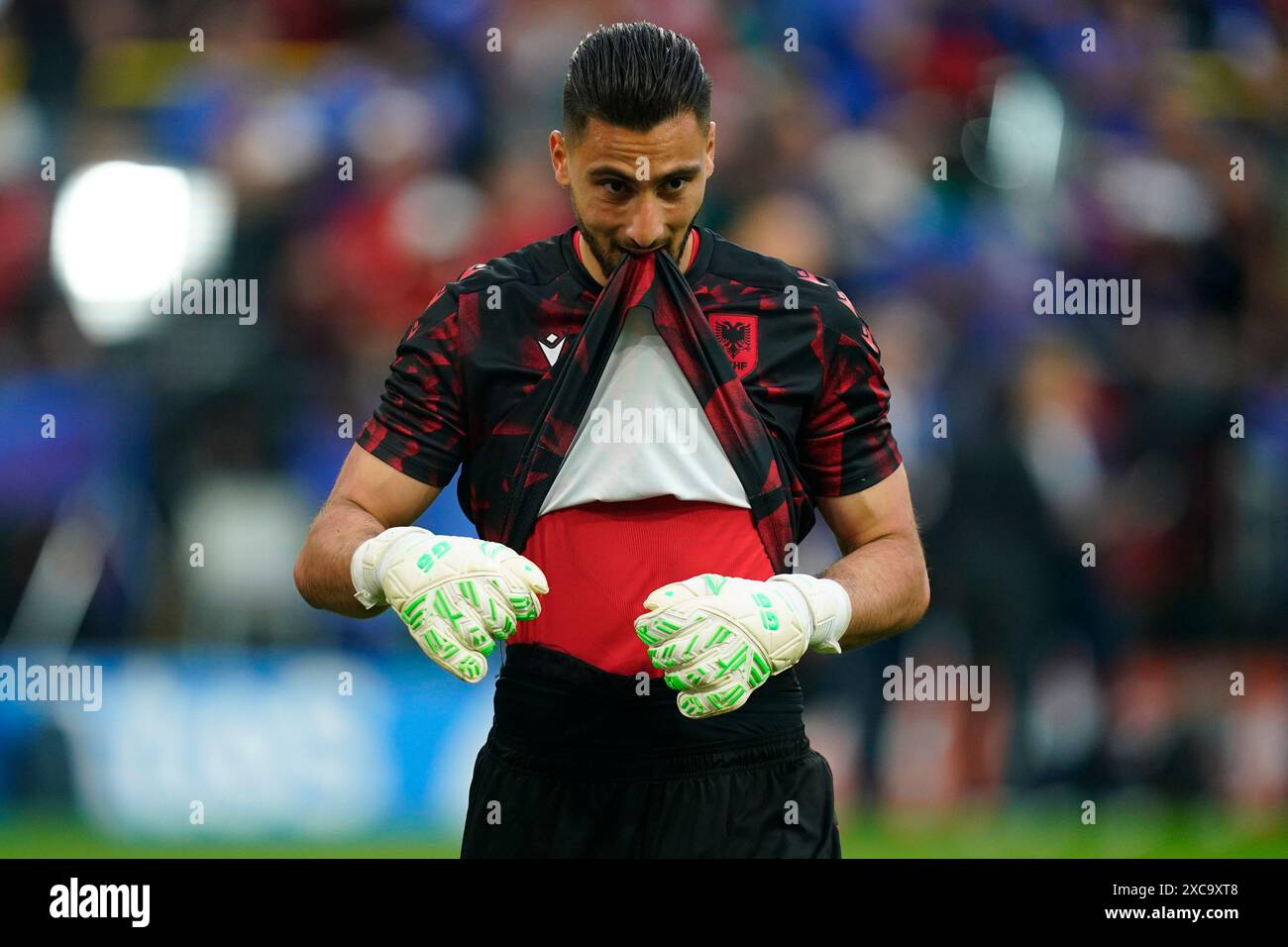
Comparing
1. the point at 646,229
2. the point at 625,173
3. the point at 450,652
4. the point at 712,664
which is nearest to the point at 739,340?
the point at 646,229

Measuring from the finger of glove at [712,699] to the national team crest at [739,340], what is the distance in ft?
2.12

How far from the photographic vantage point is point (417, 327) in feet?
10.2

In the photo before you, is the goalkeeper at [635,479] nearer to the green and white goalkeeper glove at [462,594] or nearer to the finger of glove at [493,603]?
the green and white goalkeeper glove at [462,594]

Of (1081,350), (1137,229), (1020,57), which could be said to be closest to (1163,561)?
(1081,350)

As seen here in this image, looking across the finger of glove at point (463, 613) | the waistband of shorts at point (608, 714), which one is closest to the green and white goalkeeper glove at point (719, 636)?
the waistband of shorts at point (608, 714)

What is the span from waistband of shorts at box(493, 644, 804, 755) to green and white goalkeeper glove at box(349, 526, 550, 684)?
0.23 m

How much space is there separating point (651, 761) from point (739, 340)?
80 centimetres

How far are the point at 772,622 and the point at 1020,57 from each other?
218 inches

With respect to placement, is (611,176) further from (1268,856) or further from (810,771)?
(1268,856)

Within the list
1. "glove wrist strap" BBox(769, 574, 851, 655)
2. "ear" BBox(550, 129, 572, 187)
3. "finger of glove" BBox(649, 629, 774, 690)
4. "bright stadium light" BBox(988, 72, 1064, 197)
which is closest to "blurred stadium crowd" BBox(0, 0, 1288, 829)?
"bright stadium light" BBox(988, 72, 1064, 197)

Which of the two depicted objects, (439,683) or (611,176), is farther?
(439,683)

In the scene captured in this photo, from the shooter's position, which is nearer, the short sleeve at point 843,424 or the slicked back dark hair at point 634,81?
the slicked back dark hair at point 634,81

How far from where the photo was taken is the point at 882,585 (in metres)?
3.04

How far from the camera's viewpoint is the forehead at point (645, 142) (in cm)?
301
